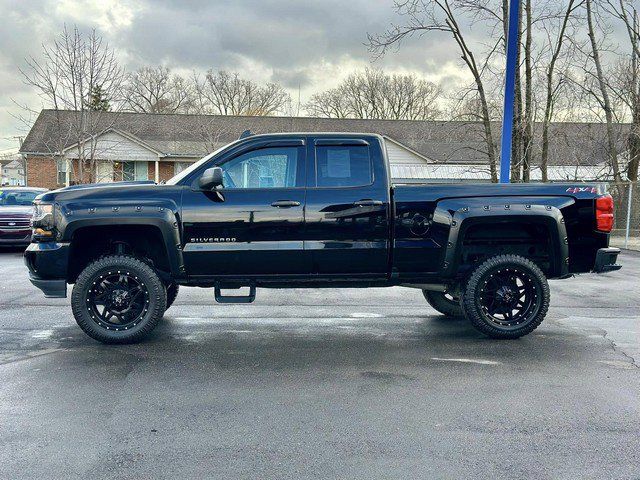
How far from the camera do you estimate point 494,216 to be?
5.83 m

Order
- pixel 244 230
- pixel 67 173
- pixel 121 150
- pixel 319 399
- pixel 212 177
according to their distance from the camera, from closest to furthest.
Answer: pixel 319 399 → pixel 212 177 → pixel 244 230 → pixel 67 173 → pixel 121 150

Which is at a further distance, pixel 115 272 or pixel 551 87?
pixel 551 87

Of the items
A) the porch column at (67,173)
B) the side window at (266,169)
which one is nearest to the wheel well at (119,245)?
the side window at (266,169)

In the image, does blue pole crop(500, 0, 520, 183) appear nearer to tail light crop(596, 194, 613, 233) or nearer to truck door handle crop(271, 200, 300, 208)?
tail light crop(596, 194, 613, 233)

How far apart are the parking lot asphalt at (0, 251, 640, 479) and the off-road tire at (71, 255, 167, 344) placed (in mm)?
165

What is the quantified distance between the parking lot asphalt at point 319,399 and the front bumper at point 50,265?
0.60 m

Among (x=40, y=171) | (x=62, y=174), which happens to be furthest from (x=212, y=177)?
(x=40, y=171)

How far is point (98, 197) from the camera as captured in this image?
18.6 feet

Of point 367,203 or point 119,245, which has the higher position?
point 367,203

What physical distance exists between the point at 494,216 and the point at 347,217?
150cm

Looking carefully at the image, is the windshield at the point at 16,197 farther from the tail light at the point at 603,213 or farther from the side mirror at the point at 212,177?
the tail light at the point at 603,213

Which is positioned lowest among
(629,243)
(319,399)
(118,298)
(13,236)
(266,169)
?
(319,399)

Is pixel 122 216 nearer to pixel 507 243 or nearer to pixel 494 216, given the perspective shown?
pixel 494 216

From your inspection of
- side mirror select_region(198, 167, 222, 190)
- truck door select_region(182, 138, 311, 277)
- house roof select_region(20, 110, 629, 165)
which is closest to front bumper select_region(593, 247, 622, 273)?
Answer: truck door select_region(182, 138, 311, 277)
